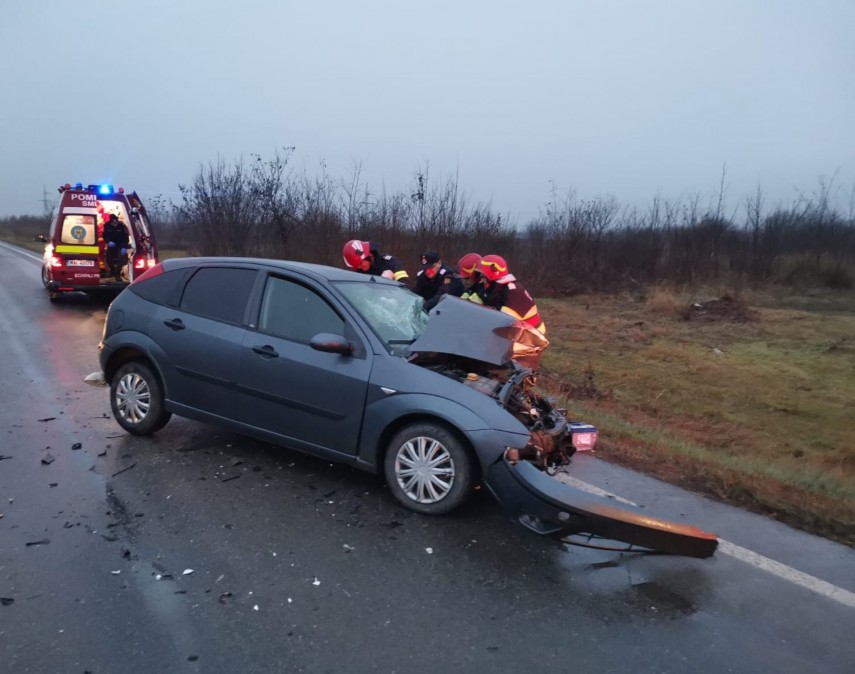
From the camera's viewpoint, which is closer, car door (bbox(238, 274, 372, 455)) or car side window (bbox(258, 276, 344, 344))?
car door (bbox(238, 274, 372, 455))

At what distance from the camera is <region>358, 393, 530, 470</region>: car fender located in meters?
3.94

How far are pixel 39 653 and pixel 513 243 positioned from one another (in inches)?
857

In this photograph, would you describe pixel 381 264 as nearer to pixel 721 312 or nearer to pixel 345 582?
pixel 345 582

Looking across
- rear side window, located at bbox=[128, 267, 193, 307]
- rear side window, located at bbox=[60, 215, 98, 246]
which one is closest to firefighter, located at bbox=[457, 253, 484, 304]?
rear side window, located at bbox=[128, 267, 193, 307]

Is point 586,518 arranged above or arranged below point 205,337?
below

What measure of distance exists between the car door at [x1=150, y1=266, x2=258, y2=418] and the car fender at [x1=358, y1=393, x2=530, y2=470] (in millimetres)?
1269

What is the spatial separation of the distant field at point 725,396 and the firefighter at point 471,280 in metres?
1.80

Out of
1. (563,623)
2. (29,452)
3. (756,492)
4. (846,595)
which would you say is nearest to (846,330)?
(756,492)

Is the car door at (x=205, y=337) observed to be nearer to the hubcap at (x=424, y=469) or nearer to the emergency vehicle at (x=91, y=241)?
the hubcap at (x=424, y=469)

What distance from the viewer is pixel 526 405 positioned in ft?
14.5

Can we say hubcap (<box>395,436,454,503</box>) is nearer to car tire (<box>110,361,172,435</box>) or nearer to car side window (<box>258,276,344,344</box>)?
car side window (<box>258,276,344,344</box>)

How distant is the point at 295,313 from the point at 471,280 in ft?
10.1

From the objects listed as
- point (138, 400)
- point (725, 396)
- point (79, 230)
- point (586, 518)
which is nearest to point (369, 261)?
point (138, 400)

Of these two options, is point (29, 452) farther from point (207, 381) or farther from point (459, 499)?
point (459, 499)
